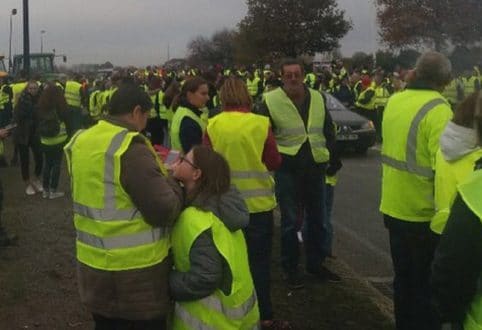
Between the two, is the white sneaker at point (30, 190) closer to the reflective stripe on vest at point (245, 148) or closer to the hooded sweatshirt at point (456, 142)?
the reflective stripe on vest at point (245, 148)

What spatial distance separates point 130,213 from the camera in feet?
11.3

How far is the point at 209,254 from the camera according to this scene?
3402 mm

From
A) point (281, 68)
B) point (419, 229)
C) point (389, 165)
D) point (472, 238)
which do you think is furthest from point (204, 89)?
point (472, 238)

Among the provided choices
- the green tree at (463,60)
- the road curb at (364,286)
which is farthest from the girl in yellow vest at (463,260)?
the green tree at (463,60)

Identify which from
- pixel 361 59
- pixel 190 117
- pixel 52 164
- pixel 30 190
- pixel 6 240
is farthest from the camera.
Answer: pixel 361 59

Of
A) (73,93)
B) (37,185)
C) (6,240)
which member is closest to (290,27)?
(73,93)

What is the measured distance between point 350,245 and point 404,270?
3.39 m

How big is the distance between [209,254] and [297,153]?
9.17ft

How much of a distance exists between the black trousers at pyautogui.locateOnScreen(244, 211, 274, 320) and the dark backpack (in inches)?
251

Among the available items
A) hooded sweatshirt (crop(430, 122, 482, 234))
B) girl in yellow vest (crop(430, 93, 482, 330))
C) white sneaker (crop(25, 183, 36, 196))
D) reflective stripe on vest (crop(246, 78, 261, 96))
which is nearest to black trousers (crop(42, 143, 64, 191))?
white sneaker (crop(25, 183, 36, 196))

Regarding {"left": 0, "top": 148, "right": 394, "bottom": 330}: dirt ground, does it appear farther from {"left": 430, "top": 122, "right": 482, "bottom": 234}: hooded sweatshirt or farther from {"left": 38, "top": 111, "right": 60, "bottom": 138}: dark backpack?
{"left": 38, "top": 111, "right": 60, "bottom": 138}: dark backpack

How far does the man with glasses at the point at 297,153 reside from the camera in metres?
6.05

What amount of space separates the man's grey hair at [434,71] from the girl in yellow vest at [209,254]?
155 centimetres

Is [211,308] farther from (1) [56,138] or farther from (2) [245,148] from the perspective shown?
(1) [56,138]
